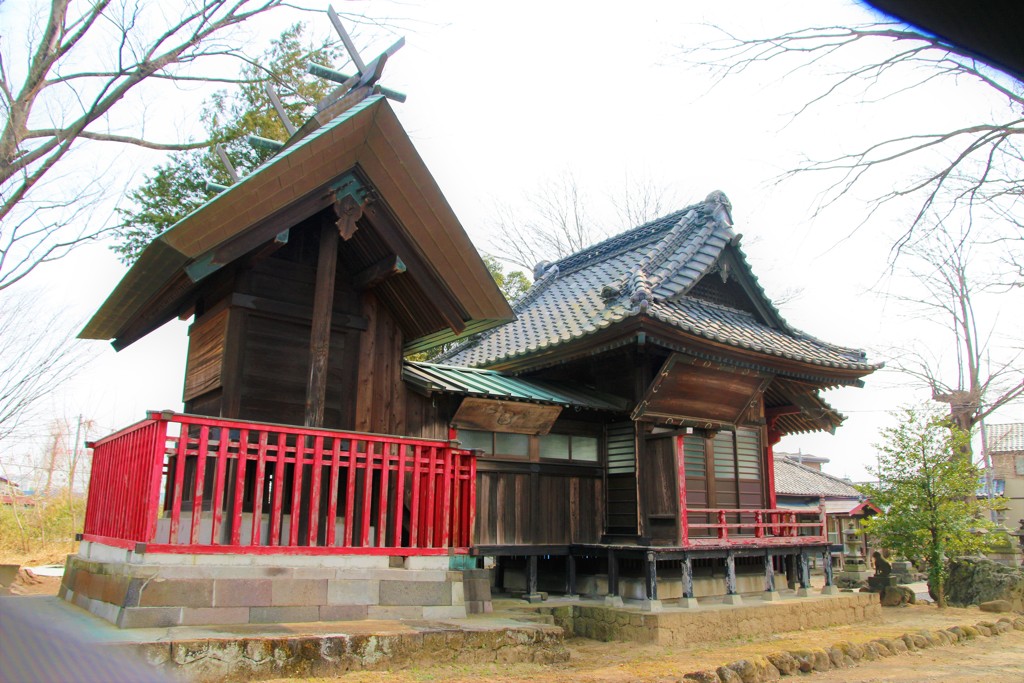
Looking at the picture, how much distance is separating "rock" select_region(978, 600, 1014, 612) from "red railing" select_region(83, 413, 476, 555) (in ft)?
51.0

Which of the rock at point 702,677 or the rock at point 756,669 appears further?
the rock at point 756,669

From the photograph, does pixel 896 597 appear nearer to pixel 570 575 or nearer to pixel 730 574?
pixel 730 574

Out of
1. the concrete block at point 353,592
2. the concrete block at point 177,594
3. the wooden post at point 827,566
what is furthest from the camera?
the wooden post at point 827,566

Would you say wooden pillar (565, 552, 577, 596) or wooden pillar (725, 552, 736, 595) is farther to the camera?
wooden pillar (725, 552, 736, 595)

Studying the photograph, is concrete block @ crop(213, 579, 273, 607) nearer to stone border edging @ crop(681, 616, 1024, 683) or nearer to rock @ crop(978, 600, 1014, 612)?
stone border edging @ crop(681, 616, 1024, 683)

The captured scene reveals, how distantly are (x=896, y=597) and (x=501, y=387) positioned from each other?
554 inches

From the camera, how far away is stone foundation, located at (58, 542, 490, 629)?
645 cm

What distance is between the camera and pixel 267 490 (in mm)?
9516

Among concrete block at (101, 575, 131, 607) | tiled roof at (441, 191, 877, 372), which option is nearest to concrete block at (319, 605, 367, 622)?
concrete block at (101, 575, 131, 607)

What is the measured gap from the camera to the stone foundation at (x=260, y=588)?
21.2ft

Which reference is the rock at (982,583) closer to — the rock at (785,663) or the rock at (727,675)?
the rock at (785,663)

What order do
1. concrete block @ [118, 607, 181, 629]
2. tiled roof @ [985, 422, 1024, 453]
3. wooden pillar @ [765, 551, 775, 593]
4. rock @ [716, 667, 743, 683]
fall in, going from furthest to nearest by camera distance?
tiled roof @ [985, 422, 1024, 453], wooden pillar @ [765, 551, 775, 593], rock @ [716, 667, 743, 683], concrete block @ [118, 607, 181, 629]

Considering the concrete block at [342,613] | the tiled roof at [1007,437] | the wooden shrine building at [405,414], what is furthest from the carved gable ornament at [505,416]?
the tiled roof at [1007,437]

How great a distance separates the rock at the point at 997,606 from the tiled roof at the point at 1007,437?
1703 inches
